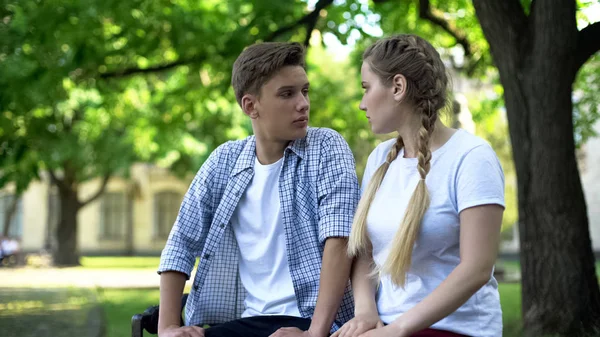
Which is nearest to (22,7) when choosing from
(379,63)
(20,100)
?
(20,100)

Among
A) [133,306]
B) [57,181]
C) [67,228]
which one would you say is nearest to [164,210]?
[67,228]

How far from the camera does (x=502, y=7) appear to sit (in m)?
7.80

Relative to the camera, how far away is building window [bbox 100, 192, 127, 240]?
52781 mm

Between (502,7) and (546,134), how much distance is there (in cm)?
118

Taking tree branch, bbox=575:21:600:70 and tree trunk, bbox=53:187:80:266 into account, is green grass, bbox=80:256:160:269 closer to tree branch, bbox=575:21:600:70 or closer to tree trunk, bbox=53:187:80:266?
tree trunk, bbox=53:187:80:266

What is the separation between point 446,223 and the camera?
2.74 meters

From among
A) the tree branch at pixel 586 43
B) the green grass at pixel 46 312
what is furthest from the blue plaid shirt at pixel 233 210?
the green grass at pixel 46 312

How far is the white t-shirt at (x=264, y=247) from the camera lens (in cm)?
335

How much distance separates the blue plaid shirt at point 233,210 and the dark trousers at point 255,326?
0.06 metres

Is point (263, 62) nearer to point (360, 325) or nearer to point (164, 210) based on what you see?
point (360, 325)

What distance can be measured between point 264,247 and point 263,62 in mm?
701

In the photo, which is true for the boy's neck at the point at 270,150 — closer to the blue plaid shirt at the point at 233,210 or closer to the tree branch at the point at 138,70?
the blue plaid shirt at the point at 233,210

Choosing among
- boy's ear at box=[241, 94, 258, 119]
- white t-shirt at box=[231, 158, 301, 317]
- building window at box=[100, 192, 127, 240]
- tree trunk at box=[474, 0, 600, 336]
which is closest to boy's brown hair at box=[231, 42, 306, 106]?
boy's ear at box=[241, 94, 258, 119]

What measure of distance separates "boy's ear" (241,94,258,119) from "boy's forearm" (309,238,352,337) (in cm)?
65
